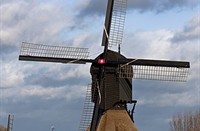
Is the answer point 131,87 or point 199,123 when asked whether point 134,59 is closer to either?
point 131,87

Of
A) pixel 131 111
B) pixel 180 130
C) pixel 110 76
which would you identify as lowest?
pixel 180 130

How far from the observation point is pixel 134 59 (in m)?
21.7

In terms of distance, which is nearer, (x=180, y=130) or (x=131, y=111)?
(x=131, y=111)

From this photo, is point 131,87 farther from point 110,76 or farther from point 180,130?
point 180,130

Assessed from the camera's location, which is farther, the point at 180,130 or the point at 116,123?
the point at 180,130

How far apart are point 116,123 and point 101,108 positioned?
90 cm

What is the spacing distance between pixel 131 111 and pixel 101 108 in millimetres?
1548

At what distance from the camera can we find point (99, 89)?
21.3 meters

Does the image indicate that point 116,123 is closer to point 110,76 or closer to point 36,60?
point 110,76

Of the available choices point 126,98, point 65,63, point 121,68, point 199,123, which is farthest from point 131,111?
point 199,123

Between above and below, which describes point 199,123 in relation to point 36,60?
below

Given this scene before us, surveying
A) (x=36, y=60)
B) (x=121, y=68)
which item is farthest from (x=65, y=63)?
(x=121, y=68)

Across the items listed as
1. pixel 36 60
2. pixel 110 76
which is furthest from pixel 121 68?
pixel 36 60

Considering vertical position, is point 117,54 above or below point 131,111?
above
